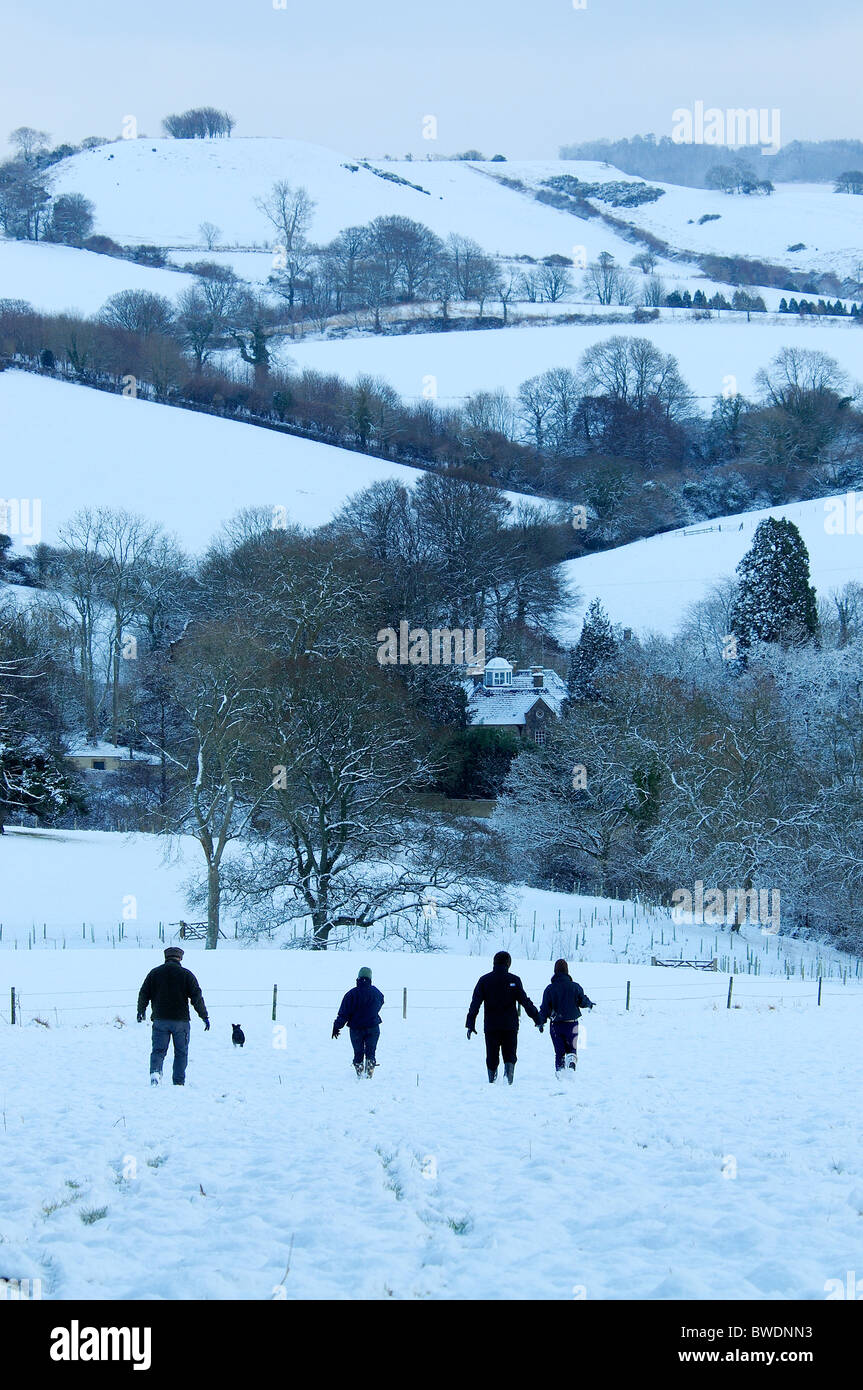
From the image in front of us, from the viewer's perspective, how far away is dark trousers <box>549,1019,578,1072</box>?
522 inches

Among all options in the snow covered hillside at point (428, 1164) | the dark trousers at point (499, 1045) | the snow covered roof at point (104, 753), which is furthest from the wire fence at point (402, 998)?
the snow covered roof at point (104, 753)

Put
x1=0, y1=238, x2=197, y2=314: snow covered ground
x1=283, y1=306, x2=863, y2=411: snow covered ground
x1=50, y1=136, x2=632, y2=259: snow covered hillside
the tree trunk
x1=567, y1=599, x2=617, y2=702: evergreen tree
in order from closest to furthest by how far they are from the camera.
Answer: the tree trunk → x1=567, y1=599, x2=617, y2=702: evergreen tree → x1=283, y1=306, x2=863, y2=411: snow covered ground → x1=0, y1=238, x2=197, y2=314: snow covered ground → x1=50, y1=136, x2=632, y2=259: snow covered hillside

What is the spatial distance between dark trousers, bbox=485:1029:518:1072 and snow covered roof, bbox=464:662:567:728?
145 feet

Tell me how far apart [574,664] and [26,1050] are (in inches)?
1808

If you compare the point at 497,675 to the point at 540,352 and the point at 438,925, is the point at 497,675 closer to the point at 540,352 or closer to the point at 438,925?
the point at 438,925

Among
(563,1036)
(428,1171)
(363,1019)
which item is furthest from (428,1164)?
(563,1036)

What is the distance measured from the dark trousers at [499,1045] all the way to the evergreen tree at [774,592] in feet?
160

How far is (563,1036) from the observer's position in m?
13.3

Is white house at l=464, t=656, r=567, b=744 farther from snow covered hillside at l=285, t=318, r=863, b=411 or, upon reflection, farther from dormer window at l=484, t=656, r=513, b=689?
snow covered hillside at l=285, t=318, r=863, b=411

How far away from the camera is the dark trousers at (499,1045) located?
499 inches

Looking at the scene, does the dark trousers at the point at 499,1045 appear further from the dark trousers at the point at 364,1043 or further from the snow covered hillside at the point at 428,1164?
the dark trousers at the point at 364,1043

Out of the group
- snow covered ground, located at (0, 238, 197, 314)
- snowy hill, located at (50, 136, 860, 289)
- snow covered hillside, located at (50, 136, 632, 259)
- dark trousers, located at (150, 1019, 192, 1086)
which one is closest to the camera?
dark trousers, located at (150, 1019, 192, 1086)

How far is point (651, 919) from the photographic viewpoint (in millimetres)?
36594

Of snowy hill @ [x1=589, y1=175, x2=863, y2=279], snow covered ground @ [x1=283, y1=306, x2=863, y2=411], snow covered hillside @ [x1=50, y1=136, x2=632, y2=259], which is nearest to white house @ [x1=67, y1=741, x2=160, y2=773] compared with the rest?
snow covered ground @ [x1=283, y1=306, x2=863, y2=411]
